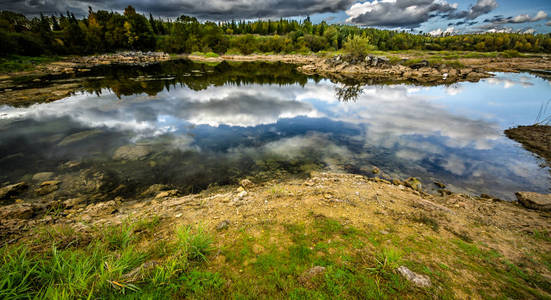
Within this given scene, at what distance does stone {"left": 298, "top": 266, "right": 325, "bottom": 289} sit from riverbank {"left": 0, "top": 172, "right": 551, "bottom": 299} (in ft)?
0.05

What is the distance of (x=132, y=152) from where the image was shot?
10727 millimetres

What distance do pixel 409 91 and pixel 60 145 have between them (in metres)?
39.5

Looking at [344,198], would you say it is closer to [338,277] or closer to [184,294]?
[338,277]

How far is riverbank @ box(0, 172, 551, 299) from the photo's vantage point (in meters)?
2.72

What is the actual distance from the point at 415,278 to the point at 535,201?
29.7ft

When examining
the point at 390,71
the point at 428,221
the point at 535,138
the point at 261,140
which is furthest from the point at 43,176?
the point at 390,71

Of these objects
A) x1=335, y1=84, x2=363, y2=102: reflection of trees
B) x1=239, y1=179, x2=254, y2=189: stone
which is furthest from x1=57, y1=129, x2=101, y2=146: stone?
x1=335, y1=84, x2=363, y2=102: reflection of trees

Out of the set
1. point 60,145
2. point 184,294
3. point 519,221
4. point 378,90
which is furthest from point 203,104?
point 378,90

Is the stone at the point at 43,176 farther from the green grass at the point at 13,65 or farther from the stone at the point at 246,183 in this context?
the green grass at the point at 13,65

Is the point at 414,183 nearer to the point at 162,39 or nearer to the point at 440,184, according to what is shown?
the point at 440,184

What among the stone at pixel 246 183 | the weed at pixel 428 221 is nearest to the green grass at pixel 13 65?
the stone at pixel 246 183

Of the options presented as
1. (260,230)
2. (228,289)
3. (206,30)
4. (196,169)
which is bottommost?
(196,169)

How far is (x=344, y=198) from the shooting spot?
21.5 feet

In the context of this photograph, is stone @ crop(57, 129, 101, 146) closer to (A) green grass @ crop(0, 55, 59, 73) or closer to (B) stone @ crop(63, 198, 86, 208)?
(B) stone @ crop(63, 198, 86, 208)
